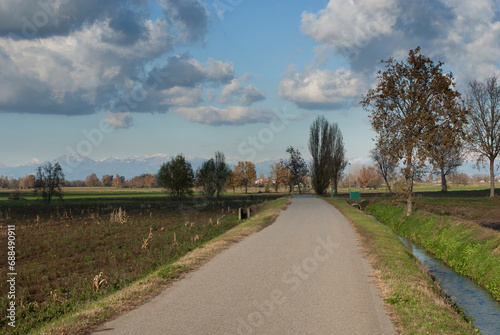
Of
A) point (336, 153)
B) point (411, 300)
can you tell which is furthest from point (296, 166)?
point (411, 300)

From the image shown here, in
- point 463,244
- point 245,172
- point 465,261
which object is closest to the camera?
point 465,261

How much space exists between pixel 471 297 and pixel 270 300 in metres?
6.35

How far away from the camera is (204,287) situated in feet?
27.4

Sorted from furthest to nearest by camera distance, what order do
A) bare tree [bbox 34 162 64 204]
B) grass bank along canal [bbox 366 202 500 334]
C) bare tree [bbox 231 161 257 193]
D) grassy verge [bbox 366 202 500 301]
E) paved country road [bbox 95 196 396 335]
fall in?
bare tree [bbox 231 161 257 193] → bare tree [bbox 34 162 64 204] → grassy verge [bbox 366 202 500 301] → grass bank along canal [bbox 366 202 500 334] → paved country road [bbox 95 196 396 335]

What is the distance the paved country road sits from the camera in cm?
593

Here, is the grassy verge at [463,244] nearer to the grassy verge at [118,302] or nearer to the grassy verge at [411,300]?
the grassy verge at [411,300]

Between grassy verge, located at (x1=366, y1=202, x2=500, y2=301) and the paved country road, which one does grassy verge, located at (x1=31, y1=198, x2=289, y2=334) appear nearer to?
the paved country road

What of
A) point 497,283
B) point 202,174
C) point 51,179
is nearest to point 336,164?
point 202,174

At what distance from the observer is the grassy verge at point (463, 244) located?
11.7 m

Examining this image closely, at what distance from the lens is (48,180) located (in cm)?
5697

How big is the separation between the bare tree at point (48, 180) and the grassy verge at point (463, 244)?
2029 inches

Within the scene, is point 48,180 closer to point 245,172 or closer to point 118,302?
point 118,302

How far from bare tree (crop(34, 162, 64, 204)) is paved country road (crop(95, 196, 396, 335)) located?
174 ft

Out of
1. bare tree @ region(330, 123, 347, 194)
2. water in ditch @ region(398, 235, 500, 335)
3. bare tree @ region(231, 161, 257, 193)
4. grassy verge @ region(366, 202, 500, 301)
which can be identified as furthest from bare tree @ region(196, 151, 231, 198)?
water in ditch @ region(398, 235, 500, 335)
